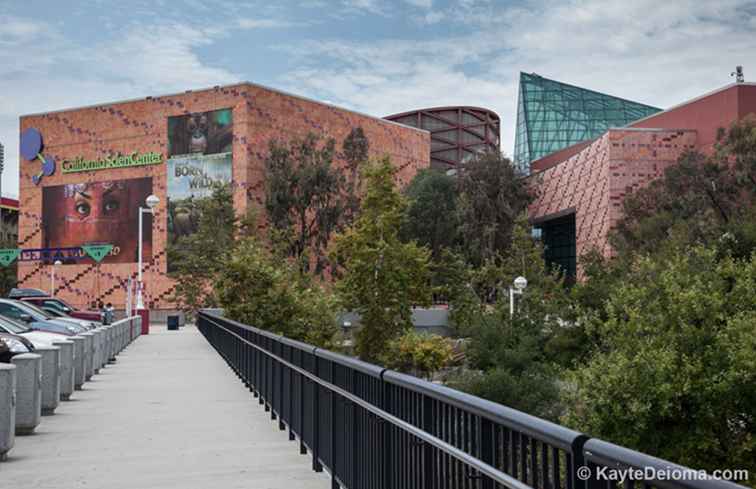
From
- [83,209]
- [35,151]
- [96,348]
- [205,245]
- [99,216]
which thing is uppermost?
[35,151]

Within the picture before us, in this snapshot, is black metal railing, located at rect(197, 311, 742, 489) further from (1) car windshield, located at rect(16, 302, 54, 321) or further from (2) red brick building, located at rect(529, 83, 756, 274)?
(2) red brick building, located at rect(529, 83, 756, 274)

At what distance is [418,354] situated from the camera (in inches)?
2218

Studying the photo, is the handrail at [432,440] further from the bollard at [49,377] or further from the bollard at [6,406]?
the bollard at [49,377]

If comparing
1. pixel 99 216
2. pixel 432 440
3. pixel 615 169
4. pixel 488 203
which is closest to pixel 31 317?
pixel 432 440

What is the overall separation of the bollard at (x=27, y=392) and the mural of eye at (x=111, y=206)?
74910mm

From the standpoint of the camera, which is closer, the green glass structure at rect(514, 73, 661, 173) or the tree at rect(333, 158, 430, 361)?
the tree at rect(333, 158, 430, 361)

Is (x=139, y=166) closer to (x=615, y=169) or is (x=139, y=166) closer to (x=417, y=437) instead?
(x=615, y=169)

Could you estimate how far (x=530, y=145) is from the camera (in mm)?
128375

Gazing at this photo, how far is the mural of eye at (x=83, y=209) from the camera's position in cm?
8531

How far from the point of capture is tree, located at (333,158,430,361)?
61.3 metres

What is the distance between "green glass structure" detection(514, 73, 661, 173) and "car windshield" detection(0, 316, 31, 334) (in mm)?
110606

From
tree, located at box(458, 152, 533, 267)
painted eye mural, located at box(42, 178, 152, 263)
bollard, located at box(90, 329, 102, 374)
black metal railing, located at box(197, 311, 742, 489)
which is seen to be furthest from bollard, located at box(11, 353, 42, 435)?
painted eye mural, located at box(42, 178, 152, 263)

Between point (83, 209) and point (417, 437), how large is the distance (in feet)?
279

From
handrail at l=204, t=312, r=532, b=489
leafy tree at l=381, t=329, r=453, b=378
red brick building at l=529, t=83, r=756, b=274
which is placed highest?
red brick building at l=529, t=83, r=756, b=274
